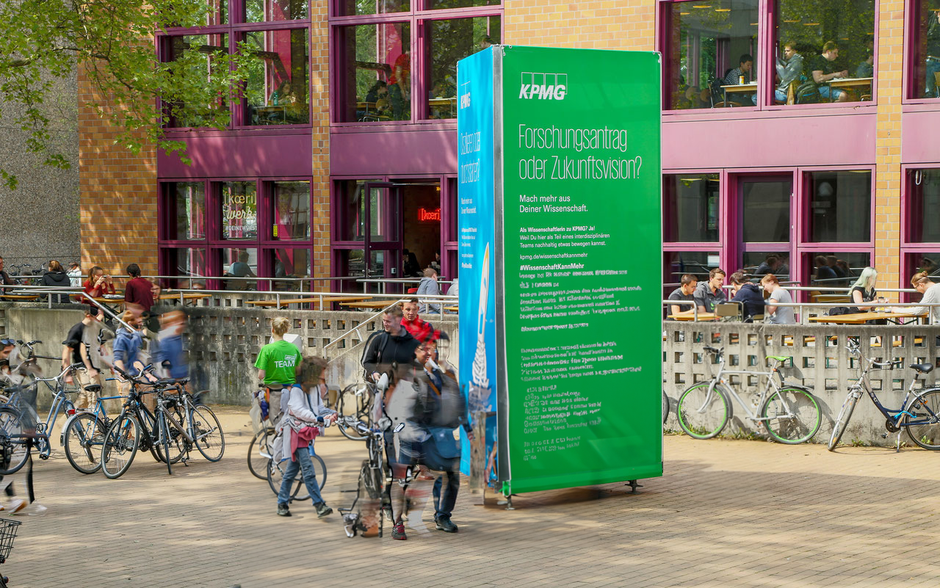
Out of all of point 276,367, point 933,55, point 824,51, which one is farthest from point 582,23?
point 276,367

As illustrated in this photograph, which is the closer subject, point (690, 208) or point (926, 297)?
point (926, 297)

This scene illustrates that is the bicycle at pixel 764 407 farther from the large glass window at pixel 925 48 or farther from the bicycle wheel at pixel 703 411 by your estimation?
the large glass window at pixel 925 48

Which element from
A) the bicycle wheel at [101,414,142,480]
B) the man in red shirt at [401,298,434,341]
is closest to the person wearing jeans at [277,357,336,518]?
the bicycle wheel at [101,414,142,480]

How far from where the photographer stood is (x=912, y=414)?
13.4 meters

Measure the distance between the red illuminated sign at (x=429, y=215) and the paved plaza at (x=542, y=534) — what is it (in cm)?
926

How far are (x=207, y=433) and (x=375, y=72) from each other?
10273 mm

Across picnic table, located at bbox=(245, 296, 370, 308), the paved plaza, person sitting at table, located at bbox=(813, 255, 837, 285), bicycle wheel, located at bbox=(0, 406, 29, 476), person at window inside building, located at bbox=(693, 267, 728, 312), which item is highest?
person sitting at table, located at bbox=(813, 255, 837, 285)

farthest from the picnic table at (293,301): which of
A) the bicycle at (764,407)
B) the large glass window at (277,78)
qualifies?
the bicycle at (764,407)

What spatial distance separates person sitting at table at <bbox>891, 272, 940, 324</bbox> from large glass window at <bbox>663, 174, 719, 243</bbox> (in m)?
3.52

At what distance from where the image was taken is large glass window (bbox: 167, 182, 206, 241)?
23469 millimetres

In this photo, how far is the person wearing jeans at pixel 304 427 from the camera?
34.1ft

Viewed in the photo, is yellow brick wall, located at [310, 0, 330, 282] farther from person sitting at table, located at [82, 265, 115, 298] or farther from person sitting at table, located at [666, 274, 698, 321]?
person sitting at table, located at [666, 274, 698, 321]

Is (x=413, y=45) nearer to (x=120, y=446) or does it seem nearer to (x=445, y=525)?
(x=120, y=446)

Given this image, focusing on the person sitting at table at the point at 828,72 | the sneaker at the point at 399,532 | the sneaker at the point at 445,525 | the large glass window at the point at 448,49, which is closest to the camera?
the sneaker at the point at 399,532
